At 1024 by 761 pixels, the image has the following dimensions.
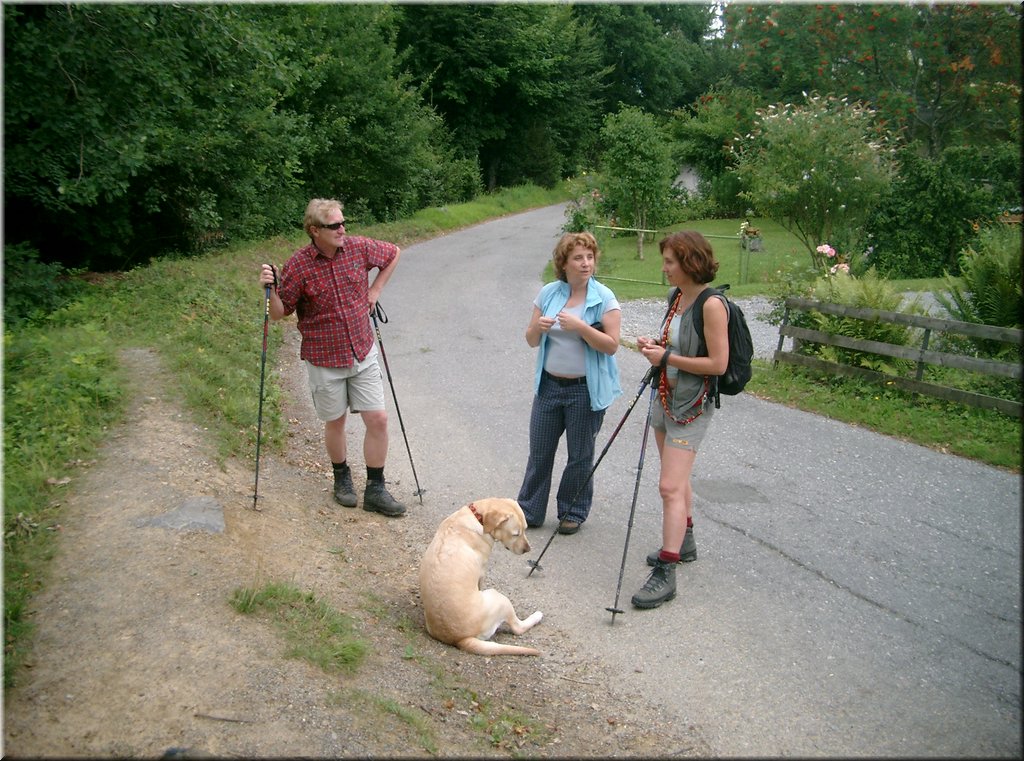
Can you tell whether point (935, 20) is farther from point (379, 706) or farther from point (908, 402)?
point (379, 706)

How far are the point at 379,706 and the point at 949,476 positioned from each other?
18.0ft

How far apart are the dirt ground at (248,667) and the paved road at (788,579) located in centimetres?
39

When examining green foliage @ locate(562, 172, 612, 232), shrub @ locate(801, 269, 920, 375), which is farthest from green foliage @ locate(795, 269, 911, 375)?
green foliage @ locate(562, 172, 612, 232)

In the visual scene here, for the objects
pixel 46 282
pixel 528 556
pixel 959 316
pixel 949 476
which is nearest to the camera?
pixel 528 556

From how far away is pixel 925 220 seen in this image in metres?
17.3

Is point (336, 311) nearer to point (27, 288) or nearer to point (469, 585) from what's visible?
point (469, 585)

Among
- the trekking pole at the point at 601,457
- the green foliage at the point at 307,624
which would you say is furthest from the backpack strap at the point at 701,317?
the green foliage at the point at 307,624

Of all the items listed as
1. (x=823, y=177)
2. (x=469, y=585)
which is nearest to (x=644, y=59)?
(x=823, y=177)

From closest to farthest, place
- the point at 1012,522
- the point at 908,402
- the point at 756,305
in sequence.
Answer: the point at 1012,522
the point at 908,402
the point at 756,305

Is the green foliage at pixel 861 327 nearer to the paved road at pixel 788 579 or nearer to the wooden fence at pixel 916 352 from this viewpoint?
the wooden fence at pixel 916 352

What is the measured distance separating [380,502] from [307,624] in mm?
1935

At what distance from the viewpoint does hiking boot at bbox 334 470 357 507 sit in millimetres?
6055

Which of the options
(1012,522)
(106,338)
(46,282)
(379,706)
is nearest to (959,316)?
(1012,522)

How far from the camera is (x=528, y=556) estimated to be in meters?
5.51
